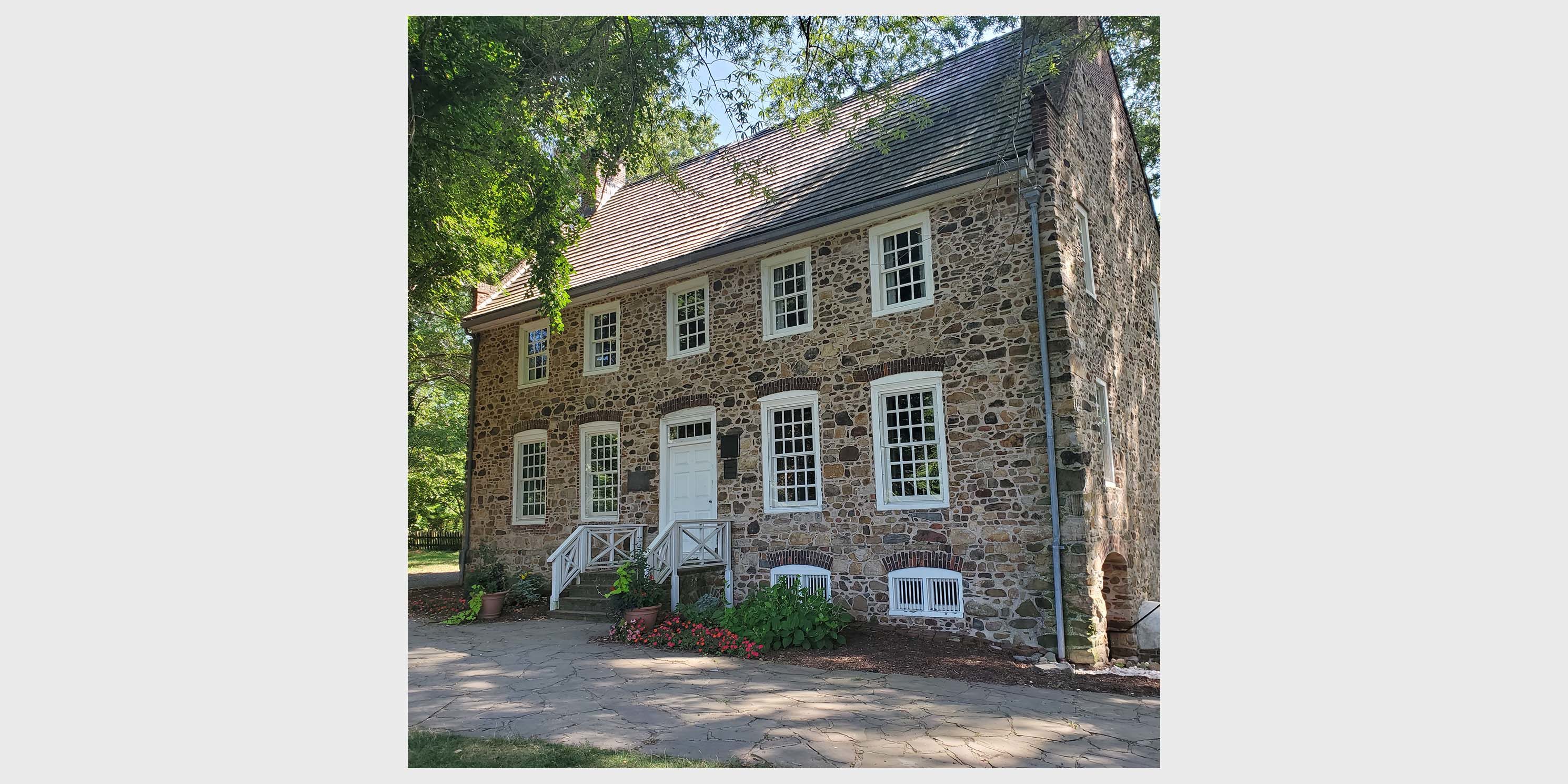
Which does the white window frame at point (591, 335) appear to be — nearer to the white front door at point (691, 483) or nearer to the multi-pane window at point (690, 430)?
the multi-pane window at point (690, 430)

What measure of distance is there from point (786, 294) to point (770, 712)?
6.65m

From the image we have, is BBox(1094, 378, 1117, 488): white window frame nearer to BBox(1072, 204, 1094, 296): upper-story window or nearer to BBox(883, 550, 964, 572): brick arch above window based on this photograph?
BBox(1072, 204, 1094, 296): upper-story window

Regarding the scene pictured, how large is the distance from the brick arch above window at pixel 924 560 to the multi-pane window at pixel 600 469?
16.4 feet

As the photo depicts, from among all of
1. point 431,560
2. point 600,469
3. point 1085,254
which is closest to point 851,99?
point 1085,254

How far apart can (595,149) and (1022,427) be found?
5531 millimetres

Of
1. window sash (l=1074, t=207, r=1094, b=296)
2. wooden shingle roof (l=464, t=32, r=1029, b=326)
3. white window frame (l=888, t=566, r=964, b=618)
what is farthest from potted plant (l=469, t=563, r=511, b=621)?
window sash (l=1074, t=207, r=1094, b=296)

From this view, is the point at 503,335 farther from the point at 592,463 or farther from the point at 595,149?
the point at 595,149

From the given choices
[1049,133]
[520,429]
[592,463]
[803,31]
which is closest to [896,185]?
[1049,133]

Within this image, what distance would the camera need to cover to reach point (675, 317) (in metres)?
13.1

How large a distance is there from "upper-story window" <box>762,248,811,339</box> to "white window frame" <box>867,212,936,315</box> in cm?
102

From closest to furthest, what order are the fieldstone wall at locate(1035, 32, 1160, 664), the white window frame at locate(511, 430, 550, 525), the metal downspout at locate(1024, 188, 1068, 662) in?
1. the metal downspout at locate(1024, 188, 1068, 662)
2. the fieldstone wall at locate(1035, 32, 1160, 664)
3. the white window frame at locate(511, 430, 550, 525)

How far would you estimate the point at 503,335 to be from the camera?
50.7 feet

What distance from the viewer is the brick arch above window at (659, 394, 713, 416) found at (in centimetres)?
1228

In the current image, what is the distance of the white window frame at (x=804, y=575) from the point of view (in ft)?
35.1
